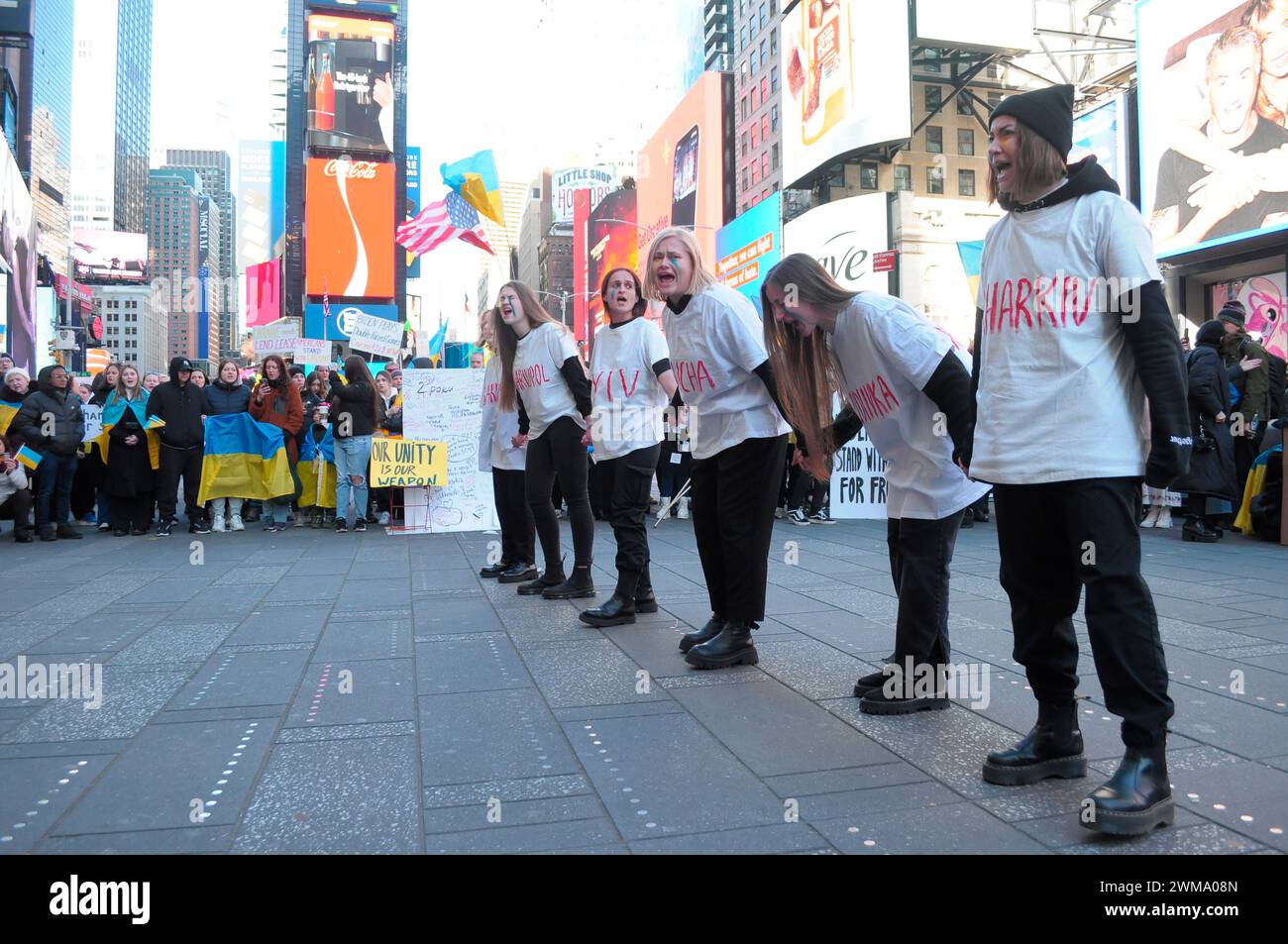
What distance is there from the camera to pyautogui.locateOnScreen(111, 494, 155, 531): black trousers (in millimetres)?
10672

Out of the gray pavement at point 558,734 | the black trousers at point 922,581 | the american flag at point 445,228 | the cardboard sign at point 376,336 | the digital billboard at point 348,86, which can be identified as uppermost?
the digital billboard at point 348,86

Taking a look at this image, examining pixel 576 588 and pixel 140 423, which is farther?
pixel 140 423

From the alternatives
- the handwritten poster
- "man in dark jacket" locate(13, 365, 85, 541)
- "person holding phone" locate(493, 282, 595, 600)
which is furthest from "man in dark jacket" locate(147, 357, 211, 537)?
"person holding phone" locate(493, 282, 595, 600)

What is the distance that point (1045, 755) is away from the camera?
280cm

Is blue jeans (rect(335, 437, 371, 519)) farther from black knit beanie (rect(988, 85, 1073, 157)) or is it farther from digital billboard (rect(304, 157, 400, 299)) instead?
digital billboard (rect(304, 157, 400, 299))

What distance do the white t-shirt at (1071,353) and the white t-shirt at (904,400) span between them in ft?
2.40

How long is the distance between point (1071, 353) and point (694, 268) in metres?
2.28

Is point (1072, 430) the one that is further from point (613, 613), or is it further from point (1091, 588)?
point (613, 613)

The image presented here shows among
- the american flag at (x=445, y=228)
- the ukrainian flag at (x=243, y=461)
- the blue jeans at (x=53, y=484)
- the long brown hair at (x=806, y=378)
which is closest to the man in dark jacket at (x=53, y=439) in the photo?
the blue jeans at (x=53, y=484)

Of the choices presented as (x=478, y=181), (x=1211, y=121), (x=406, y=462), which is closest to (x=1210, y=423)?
(x=406, y=462)

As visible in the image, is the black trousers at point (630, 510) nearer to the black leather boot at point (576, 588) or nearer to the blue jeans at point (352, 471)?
the black leather boot at point (576, 588)

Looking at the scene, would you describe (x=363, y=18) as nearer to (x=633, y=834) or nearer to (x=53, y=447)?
(x=53, y=447)

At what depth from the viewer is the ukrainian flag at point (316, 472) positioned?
11195 mm

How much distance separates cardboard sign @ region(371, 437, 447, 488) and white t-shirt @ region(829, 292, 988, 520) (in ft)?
24.6
